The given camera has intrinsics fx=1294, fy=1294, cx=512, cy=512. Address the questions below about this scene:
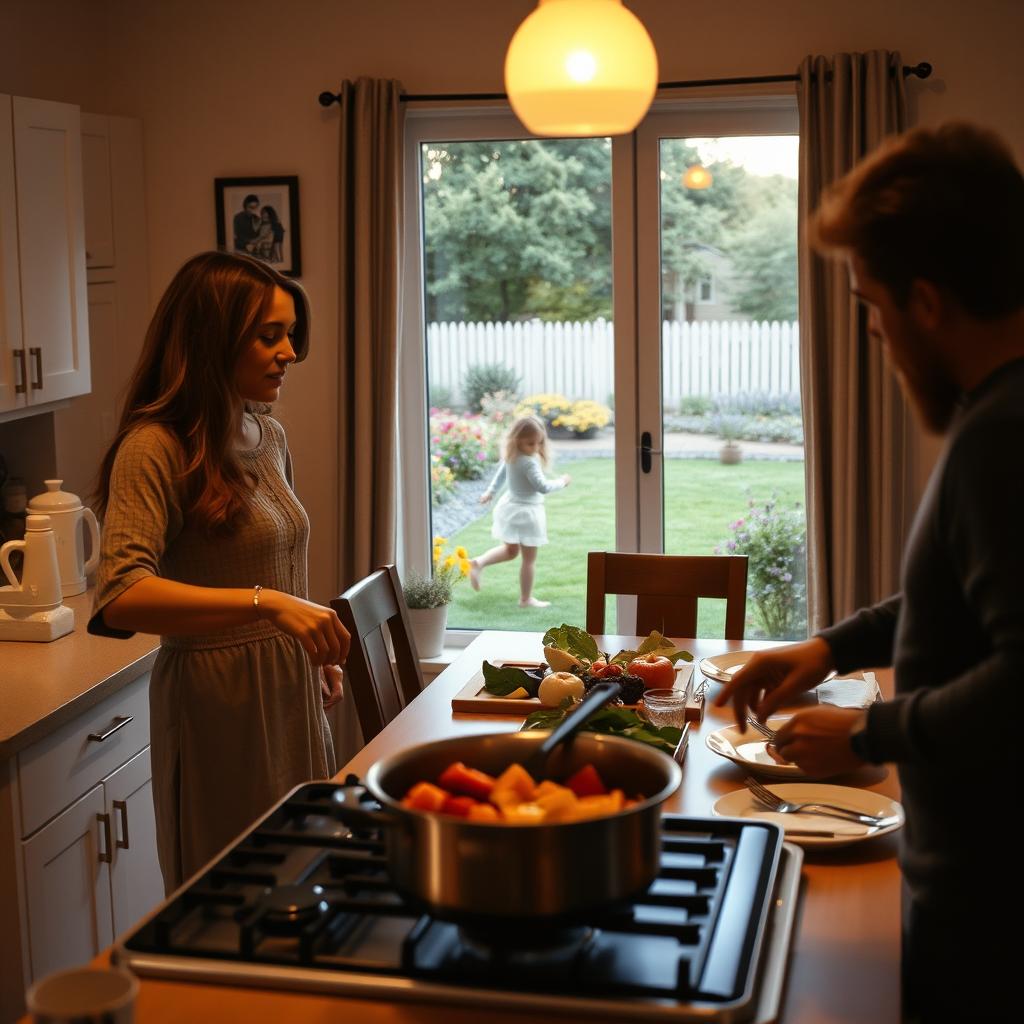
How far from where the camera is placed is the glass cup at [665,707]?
6.53 feet

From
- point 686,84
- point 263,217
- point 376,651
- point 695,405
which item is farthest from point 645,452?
point 376,651

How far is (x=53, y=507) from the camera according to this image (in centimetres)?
317

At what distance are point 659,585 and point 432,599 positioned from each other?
1.26 meters

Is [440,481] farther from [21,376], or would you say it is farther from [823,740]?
[823,740]

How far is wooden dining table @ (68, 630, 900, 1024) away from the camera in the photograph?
1.12 m

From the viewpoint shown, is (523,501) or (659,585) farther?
(523,501)

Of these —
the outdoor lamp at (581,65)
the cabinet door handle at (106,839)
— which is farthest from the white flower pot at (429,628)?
the outdoor lamp at (581,65)

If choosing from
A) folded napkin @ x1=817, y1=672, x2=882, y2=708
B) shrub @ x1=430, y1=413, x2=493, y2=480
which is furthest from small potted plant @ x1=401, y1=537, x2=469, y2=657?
folded napkin @ x1=817, y1=672, x2=882, y2=708

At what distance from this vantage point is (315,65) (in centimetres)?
404

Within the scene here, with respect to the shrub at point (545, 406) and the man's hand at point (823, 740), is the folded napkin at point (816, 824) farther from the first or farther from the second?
the shrub at point (545, 406)

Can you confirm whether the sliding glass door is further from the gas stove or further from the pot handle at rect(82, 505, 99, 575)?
the gas stove

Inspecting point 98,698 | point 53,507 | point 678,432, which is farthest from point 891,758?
point 678,432

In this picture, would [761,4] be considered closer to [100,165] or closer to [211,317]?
[100,165]

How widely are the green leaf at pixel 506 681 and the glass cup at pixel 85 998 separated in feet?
4.31
